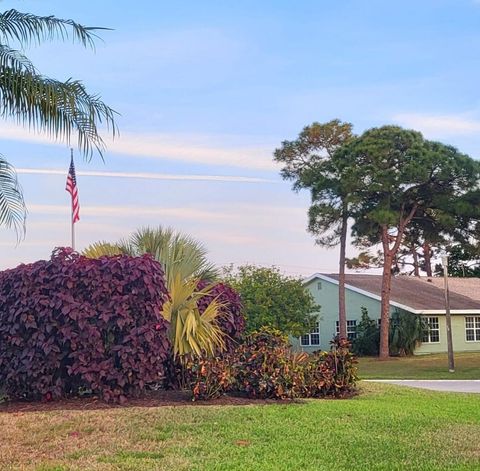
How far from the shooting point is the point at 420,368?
99.3 ft

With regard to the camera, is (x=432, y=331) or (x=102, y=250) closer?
(x=102, y=250)

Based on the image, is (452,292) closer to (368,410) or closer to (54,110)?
(368,410)

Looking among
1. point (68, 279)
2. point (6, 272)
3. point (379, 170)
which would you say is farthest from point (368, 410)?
point (379, 170)

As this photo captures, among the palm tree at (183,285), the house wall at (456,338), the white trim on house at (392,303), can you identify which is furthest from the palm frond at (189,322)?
the house wall at (456,338)

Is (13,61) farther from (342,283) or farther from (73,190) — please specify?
(342,283)

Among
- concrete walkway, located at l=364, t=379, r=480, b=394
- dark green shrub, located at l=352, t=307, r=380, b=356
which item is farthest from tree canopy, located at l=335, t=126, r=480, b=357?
concrete walkway, located at l=364, t=379, r=480, b=394

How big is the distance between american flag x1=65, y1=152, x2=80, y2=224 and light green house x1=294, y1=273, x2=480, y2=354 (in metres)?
22.1

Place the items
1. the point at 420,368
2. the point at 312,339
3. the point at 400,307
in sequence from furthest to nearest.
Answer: the point at 312,339 < the point at 400,307 < the point at 420,368

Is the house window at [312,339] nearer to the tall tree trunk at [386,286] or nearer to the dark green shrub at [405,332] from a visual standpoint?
the dark green shrub at [405,332]

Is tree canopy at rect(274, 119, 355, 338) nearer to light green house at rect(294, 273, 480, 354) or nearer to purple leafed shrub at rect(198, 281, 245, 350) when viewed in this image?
light green house at rect(294, 273, 480, 354)

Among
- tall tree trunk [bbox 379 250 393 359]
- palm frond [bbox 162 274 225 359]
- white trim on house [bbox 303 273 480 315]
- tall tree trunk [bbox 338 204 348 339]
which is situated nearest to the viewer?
palm frond [bbox 162 274 225 359]

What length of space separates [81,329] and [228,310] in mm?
3651

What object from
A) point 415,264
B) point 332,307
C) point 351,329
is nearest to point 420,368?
point 351,329

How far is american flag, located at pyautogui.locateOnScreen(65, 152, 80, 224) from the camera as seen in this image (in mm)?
19531
